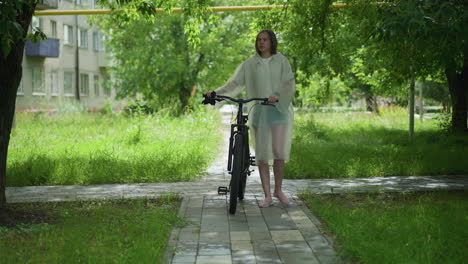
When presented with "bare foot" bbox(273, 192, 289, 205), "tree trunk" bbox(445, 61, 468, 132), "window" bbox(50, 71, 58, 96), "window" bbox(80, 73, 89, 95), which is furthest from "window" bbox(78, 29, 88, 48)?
"bare foot" bbox(273, 192, 289, 205)

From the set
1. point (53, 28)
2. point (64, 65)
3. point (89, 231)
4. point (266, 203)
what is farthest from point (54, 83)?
point (89, 231)

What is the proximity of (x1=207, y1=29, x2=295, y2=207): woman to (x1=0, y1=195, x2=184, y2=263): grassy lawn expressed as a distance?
1227 millimetres

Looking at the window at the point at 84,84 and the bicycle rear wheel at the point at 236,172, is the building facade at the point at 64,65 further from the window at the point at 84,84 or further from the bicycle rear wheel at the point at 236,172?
the bicycle rear wheel at the point at 236,172

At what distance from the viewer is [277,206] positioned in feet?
23.7

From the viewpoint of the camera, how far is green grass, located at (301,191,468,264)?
4789mm

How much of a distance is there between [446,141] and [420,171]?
504cm

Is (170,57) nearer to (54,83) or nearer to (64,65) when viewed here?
(54,83)

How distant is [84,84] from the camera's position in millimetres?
44062

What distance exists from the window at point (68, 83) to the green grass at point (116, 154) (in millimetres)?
20647

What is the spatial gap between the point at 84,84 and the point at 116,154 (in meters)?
33.0

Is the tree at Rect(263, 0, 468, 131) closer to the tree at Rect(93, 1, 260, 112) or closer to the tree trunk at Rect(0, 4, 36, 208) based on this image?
the tree trunk at Rect(0, 4, 36, 208)

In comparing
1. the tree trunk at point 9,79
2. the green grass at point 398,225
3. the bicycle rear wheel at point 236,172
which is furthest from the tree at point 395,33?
Answer: the tree trunk at point 9,79

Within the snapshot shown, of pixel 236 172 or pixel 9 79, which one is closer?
pixel 9 79

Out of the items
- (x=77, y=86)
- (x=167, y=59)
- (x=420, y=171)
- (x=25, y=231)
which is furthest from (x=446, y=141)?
(x=77, y=86)
